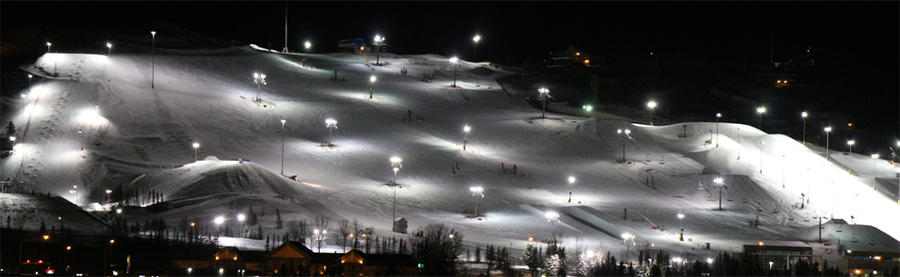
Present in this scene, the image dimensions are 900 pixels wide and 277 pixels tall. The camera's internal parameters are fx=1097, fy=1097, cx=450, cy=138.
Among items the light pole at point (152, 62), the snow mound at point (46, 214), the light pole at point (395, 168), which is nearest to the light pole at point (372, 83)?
the light pole at point (152, 62)

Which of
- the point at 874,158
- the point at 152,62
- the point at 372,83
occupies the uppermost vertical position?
the point at 152,62

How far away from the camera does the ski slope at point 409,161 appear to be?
4541cm

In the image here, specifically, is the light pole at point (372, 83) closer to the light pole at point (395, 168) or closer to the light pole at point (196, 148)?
the light pole at point (395, 168)

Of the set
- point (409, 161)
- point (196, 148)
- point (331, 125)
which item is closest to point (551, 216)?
point (409, 161)

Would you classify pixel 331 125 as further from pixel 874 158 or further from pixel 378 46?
pixel 874 158

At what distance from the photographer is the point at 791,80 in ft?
325

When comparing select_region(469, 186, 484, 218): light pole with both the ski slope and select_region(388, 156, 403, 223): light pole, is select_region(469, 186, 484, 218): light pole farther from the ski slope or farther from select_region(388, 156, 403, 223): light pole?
select_region(388, 156, 403, 223): light pole

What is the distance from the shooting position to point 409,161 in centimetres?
5497

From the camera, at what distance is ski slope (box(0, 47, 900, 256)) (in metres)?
45.4

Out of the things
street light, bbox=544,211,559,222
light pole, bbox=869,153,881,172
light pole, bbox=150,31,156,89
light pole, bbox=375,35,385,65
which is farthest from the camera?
light pole, bbox=375,35,385,65

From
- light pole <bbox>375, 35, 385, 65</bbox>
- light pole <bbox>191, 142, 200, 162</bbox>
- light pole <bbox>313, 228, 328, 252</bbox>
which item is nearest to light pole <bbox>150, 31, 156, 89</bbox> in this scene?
light pole <bbox>191, 142, 200, 162</bbox>

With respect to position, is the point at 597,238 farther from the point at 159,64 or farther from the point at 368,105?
the point at 159,64

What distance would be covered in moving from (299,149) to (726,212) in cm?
2116

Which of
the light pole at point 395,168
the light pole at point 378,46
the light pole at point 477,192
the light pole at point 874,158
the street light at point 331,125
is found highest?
the light pole at point 378,46
